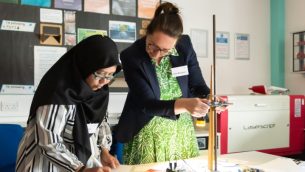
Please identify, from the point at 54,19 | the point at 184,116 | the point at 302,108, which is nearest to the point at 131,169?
the point at 184,116

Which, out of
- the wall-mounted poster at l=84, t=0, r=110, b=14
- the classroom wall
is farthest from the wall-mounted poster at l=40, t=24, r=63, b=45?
the classroom wall

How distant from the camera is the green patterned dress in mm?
1464

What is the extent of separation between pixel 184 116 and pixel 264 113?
4.69 feet

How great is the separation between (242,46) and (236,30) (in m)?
0.18

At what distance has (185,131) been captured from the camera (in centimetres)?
153

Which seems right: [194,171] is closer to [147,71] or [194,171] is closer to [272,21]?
[147,71]

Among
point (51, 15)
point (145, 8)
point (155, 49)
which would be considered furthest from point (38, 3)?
point (155, 49)

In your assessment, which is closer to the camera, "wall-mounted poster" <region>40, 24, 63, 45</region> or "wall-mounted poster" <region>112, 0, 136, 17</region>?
"wall-mounted poster" <region>40, 24, 63, 45</region>

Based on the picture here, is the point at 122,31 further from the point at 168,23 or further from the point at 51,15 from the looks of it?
the point at 168,23

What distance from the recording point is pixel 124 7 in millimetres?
2771

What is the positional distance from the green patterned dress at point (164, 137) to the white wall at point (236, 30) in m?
1.60

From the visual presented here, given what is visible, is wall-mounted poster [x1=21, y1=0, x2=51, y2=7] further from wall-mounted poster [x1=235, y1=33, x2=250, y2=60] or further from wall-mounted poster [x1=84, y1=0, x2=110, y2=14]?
wall-mounted poster [x1=235, y1=33, x2=250, y2=60]

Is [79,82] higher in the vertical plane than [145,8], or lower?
lower

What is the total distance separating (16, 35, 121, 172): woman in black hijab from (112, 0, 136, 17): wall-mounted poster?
1.66 metres
